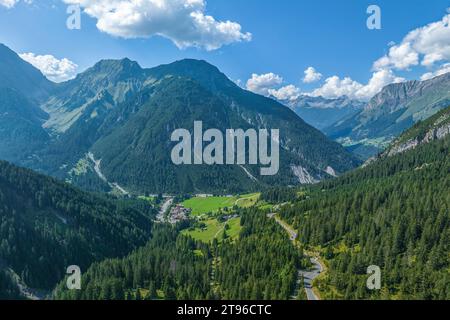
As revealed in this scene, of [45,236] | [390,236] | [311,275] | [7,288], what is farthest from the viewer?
[45,236]

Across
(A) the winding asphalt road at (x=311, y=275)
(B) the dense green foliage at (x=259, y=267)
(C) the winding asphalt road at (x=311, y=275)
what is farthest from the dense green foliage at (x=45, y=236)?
(C) the winding asphalt road at (x=311, y=275)

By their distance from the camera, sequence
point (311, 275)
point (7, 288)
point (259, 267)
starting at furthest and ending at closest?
point (7, 288), point (259, 267), point (311, 275)

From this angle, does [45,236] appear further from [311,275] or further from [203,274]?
[311,275]

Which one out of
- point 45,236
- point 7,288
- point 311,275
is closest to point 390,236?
point 311,275

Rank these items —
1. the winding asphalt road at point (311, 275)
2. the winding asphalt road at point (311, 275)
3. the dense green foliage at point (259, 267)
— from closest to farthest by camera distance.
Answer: the dense green foliage at point (259, 267)
the winding asphalt road at point (311, 275)
the winding asphalt road at point (311, 275)

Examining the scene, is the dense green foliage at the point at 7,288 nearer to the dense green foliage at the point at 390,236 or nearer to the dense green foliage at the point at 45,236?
the dense green foliage at the point at 45,236

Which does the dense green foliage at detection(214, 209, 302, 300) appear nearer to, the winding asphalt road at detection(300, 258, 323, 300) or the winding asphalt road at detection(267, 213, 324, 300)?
the winding asphalt road at detection(267, 213, 324, 300)

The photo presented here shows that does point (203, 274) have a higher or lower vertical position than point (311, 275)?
lower
